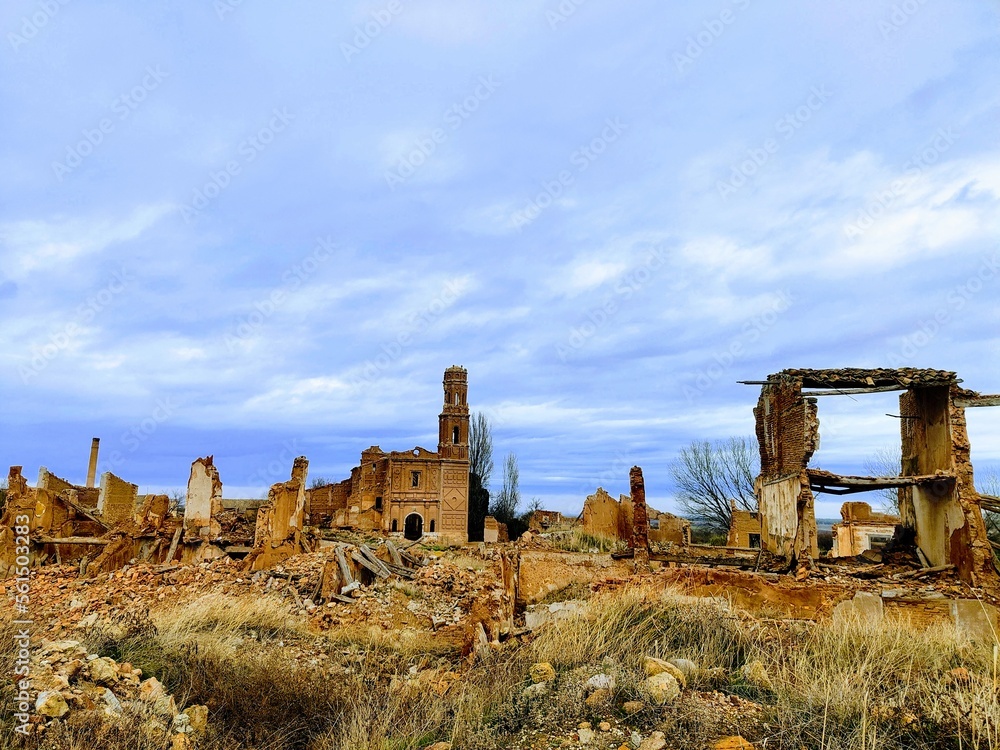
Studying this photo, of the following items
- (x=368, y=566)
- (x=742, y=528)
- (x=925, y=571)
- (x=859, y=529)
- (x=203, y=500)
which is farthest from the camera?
(x=742, y=528)

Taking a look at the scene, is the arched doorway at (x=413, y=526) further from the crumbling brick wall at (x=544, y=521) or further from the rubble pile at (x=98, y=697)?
A: the rubble pile at (x=98, y=697)

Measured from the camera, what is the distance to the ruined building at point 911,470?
1127cm

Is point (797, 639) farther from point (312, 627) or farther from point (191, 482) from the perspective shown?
point (191, 482)

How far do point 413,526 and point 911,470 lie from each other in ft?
103

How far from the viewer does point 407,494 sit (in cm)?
3956

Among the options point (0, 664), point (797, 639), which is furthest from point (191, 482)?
point (797, 639)

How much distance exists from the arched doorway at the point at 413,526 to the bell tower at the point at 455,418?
4.12 meters

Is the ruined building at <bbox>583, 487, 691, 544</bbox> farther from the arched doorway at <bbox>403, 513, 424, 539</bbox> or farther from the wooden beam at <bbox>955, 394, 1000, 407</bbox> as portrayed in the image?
the arched doorway at <bbox>403, 513, 424, 539</bbox>

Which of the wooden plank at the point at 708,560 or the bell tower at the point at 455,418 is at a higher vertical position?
the bell tower at the point at 455,418

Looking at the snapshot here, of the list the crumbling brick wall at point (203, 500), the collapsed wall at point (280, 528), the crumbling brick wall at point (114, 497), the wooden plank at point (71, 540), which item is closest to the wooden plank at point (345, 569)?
the collapsed wall at point (280, 528)

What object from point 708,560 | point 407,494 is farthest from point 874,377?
point 407,494

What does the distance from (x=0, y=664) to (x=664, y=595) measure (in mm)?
6483

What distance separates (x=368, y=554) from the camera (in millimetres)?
15430

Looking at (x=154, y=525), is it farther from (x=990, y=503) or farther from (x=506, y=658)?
(x=990, y=503)
